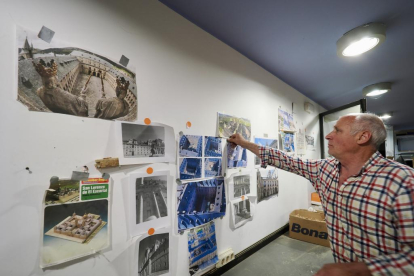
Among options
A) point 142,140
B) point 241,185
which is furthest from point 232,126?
point 142,140

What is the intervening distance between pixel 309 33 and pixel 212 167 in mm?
1297

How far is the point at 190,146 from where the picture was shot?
3.70 ft

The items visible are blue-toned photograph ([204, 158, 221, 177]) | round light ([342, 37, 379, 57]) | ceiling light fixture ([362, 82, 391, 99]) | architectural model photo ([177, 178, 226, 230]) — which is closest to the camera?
architectural model photo ([177, 178, 226, 230])

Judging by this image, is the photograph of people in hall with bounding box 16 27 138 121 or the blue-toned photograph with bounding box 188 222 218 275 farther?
the blue-toned photograph with bounding box 188 222 218 275

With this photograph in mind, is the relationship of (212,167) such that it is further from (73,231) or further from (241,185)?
(73,231)

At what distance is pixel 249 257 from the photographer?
60.7 inches

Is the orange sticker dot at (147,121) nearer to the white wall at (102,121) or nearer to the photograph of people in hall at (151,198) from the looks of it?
the white wall at (102,121)

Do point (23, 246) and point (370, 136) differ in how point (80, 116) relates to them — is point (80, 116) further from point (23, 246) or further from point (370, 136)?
point (370, 136)

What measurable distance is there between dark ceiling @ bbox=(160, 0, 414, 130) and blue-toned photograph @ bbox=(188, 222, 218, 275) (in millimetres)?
1463

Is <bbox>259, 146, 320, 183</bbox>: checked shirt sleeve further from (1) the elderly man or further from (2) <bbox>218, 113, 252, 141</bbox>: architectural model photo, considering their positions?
(2) <bbox>218, 113, 252, 141</bbox>: architectural model photo

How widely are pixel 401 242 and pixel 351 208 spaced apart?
0.17 meters

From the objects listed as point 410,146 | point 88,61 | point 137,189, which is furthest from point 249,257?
point 410,146

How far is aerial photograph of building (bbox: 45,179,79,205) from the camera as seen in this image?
0.67 metres

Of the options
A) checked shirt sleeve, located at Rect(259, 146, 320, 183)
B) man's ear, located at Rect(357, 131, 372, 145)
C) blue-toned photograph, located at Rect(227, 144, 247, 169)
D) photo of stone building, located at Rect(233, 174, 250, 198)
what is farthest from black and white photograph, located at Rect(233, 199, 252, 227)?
man's ear, located at Rect(357, 131, 372, 145)
